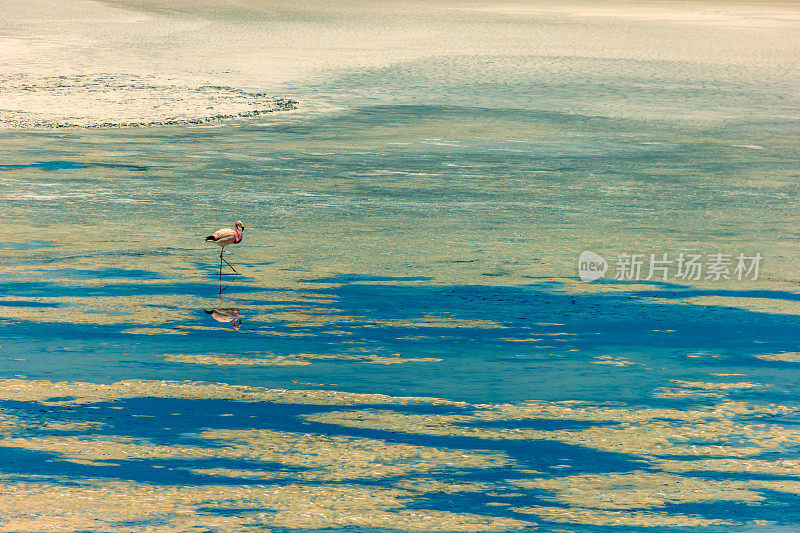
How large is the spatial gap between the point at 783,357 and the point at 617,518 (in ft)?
6.48

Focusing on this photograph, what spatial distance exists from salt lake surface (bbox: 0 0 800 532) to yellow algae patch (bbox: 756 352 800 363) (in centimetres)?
2

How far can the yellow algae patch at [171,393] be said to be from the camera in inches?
180

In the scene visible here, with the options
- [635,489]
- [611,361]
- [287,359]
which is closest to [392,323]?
[287,359]

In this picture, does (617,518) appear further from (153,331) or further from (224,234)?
(224,234)

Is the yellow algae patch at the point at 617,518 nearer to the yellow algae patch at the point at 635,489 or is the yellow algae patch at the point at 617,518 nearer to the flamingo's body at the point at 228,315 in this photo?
the yellow algae patch at the point at 635,489

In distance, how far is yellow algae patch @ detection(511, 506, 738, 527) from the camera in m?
3.61

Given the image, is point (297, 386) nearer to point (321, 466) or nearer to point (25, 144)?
point (321, 466)

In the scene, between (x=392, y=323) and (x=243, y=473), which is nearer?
(x=243, y=473)

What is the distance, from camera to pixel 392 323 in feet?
18.4

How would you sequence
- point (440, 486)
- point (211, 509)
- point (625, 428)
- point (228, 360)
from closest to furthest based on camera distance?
point (211, 509) < point (440, 486) < point (625, 428) < point (228, 360)

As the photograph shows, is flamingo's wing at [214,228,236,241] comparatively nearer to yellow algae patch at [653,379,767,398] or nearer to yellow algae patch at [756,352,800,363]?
yellow algae patch at [653,379,767,398]

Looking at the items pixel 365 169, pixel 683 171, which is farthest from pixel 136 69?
pixel 683 171

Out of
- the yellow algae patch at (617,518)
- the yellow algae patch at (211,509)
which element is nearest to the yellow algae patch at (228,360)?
the yellow algae patch at (211,509)

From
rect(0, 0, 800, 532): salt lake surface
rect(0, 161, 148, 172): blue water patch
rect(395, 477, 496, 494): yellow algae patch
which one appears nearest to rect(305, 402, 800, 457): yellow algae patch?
rect(0, 0, 800, 532): salt lake surface
